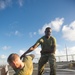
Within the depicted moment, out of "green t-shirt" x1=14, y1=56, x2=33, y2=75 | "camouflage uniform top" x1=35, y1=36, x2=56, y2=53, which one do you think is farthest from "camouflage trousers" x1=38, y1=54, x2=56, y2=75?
"green t-shirt" x1=14, y1=56, x2=33, y2=75

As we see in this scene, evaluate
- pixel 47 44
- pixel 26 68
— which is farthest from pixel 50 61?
pixel 26 68

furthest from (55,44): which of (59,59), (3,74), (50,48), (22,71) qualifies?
(59,59)

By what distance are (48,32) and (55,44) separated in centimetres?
49

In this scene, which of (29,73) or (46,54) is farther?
(46,54)

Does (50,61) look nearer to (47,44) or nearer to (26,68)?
(47,44)

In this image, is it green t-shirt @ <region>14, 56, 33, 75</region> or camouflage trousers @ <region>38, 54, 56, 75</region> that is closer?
green t-shirt @ <region>14, 56, 33, 75</region>

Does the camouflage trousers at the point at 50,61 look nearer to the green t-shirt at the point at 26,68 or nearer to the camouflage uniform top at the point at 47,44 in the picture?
the camouflage uniform top at the point at 47,44

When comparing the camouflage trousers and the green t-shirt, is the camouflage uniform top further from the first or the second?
the green t-shirt

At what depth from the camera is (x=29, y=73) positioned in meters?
5.56

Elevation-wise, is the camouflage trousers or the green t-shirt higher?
the camouflage trousers

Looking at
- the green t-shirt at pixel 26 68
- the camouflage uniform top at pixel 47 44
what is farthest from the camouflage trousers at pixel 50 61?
the green t-shirt at pixel 26 68

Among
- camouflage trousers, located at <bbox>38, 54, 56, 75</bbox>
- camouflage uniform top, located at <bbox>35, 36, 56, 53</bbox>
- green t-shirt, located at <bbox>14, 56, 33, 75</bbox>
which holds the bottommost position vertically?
green t-shirt, located at <bbox>14, 56, 33, 75</bbox>

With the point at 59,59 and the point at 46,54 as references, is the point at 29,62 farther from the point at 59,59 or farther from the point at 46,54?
the point at 59,59

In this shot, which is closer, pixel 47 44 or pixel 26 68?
pixel 26 68
